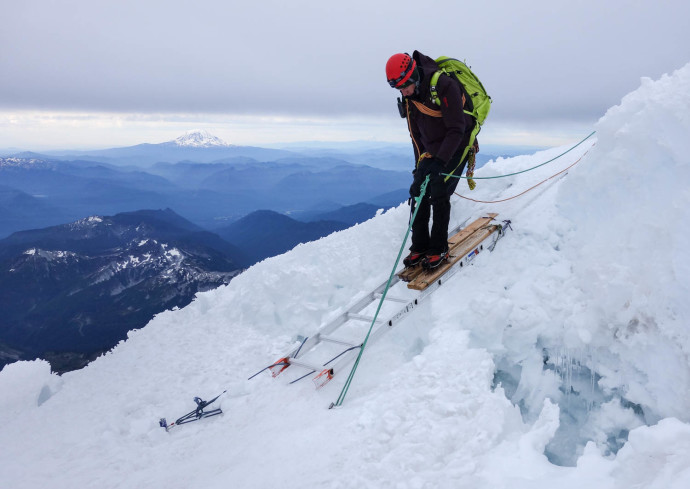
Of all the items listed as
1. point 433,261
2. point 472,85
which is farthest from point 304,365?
point 472,85

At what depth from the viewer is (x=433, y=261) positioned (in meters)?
7.00

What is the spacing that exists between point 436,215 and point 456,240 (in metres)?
1.24

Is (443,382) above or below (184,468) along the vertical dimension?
above

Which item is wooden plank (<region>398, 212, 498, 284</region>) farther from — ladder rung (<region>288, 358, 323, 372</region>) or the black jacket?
ladder rung (<region>288, 358, 323, 372</region>)

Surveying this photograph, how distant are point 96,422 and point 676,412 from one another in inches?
295

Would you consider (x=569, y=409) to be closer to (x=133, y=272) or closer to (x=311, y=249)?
(x=311, y=249)

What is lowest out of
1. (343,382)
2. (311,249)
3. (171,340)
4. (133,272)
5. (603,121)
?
(133,272)

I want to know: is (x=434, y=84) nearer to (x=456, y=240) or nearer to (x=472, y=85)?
(x=472, y=85)

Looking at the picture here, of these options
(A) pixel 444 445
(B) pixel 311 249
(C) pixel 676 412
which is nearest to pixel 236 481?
(A) pixel 444 445

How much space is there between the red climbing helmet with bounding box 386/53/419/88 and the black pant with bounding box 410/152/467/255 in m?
1.57

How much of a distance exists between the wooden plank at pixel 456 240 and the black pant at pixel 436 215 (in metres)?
0.40

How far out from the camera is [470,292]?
21.4 ft

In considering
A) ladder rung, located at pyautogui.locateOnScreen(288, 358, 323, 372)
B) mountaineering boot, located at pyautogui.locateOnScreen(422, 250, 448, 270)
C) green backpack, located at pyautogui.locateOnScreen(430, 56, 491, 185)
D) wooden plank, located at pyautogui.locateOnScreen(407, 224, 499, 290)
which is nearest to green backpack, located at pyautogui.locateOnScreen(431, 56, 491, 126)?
green backpack, located at pyautogui.locateOnScreen(430, 56, 491, 185)

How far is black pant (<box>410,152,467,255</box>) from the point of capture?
668 centimetres
